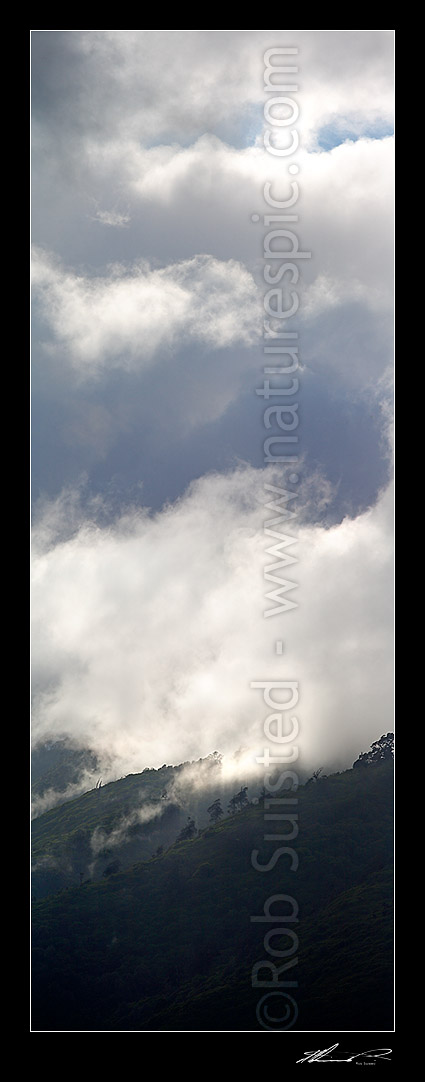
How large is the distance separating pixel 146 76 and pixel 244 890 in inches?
147

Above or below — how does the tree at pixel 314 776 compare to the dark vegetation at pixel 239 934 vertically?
above

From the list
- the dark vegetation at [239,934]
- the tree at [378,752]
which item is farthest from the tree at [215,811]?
the tree at [378,752]

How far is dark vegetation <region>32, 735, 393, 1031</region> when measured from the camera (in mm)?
3484

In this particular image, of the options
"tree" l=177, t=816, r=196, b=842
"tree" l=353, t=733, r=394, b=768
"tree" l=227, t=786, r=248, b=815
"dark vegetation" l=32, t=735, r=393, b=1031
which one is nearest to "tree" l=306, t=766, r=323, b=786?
"dark vegetation" l=32, t=735, r=393, b=1031

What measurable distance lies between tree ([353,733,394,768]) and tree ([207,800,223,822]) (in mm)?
Result: 649

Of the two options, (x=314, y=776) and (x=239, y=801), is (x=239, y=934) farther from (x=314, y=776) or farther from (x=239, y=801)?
(x=314, y=776)

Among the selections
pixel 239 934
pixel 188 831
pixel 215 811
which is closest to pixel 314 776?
pixel 215 811

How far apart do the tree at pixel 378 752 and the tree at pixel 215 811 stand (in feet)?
2.13

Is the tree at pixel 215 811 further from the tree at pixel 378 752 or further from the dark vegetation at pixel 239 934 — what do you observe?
the tree at pixel 378 752
